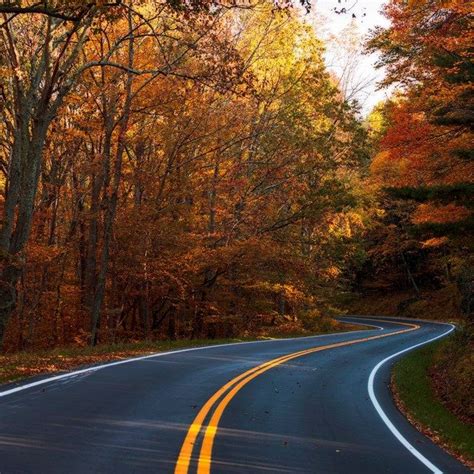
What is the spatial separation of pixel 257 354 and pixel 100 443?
11.5m

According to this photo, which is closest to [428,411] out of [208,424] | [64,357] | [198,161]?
[208,424]

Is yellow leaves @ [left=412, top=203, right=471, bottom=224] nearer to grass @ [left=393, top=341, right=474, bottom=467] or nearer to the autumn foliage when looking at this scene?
grass @ [left=393, top=341, right=474, bottom=467]

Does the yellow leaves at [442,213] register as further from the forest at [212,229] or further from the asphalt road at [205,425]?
the asphalt road at [205,425]

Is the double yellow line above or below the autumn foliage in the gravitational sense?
below

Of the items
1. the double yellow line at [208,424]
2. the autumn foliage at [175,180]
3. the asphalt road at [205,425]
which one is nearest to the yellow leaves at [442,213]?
the asphalt road at [205,425]

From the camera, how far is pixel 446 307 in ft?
151

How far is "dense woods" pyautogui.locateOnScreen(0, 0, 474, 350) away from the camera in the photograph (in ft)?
51.4

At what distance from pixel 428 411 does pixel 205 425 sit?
600 cm

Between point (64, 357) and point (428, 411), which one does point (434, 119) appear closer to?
point (428, 411)

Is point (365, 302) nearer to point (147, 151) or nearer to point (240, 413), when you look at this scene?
point (147, 151)

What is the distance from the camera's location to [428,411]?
38.6 ft

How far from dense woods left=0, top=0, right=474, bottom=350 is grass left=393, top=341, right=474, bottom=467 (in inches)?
157

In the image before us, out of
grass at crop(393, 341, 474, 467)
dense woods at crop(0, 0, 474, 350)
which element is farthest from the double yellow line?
dense woods at crop(0, 0, 474, 350)

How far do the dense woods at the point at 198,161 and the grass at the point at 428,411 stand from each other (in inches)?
157
